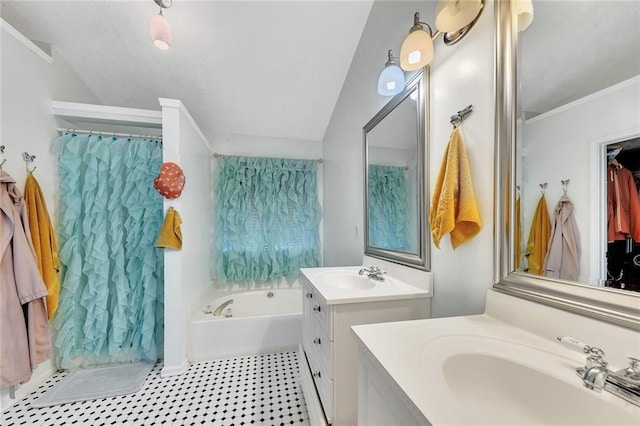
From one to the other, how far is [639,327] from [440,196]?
1.79 ft

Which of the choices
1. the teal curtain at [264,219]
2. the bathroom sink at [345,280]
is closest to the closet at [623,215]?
the bathroom sink at [345,280]

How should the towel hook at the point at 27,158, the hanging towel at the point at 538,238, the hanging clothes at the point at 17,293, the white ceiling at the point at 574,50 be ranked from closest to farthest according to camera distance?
1. the white ceiling at the point at 574,50
2. the hanging towel at the point at 538,238
3. the hanging clothes at the point at 17,293
4. the towel hook at the point at 27,158

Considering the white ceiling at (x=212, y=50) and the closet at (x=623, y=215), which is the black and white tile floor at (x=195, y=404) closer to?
the closet at (x=623, y=215)

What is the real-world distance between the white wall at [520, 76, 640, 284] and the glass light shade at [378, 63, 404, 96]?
72 centimetres

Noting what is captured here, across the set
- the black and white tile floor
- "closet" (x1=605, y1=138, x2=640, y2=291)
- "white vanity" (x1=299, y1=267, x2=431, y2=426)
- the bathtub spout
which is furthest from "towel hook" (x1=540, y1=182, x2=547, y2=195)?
the bathtub spout

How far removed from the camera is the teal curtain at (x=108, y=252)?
5.37 feet

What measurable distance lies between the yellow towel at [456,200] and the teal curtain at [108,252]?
78.7 inches

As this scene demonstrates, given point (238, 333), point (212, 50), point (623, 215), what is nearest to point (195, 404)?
point (238, 333)

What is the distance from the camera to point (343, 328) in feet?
3.16

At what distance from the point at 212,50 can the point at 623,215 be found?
2.46 m

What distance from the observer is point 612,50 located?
53 cm

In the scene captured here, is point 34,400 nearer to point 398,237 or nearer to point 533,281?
point 398,237

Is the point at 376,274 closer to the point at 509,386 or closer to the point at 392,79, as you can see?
the point at 509,386

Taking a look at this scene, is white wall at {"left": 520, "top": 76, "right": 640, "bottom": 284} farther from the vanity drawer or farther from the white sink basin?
the vanity drawer
